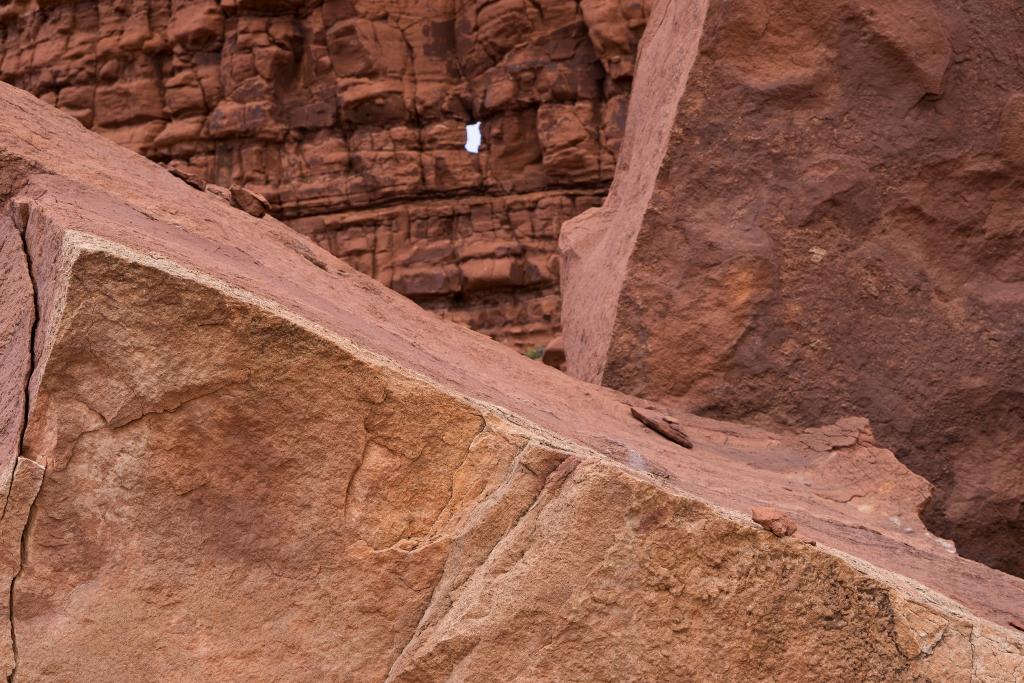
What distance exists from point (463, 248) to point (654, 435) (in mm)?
9272

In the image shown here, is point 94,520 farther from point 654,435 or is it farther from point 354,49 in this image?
point 354,49

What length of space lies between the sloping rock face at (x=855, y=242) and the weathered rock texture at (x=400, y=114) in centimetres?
822

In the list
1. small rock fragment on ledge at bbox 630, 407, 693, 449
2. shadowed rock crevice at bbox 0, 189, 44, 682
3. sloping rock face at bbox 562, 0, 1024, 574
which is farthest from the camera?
sloping rock face at bbox 562, 0, 1024, 574

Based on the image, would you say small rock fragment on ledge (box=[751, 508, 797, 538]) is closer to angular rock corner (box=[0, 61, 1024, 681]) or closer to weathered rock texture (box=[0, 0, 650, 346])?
angular rock corner (box=[0, 61, 1024, 681])

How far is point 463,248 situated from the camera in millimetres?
11438

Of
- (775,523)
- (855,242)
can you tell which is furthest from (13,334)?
(855,242)

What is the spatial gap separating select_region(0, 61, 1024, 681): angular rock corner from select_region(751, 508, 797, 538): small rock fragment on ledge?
2cm

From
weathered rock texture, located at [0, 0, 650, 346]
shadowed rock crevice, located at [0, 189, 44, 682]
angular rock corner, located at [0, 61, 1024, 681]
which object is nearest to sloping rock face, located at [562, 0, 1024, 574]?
angular rock corner, located at [0, 61, 1024, 681]

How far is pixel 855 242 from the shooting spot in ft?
8.81

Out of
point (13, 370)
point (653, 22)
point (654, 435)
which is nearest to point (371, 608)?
point (13, 370)

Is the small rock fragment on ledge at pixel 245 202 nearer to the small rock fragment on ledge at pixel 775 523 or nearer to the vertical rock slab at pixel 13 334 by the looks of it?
the vertical rock slab at pixel 13 334

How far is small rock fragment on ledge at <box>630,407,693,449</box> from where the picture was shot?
7.50ft

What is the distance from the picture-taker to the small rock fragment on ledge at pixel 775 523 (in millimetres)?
1335

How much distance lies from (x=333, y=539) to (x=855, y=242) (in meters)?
1.77
